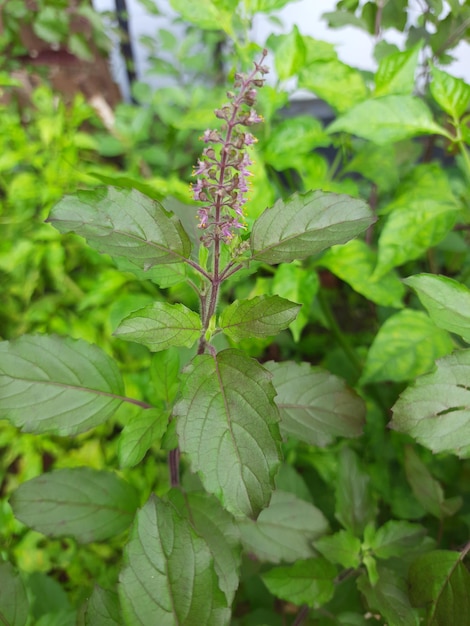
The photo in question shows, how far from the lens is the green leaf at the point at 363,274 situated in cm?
83

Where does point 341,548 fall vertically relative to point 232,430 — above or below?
below

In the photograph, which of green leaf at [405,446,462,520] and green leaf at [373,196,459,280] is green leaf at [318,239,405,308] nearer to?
green leaf at [373,196,459,280]

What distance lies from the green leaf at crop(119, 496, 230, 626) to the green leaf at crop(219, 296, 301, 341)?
20 centimetres

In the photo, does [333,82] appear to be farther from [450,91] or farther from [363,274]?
[363,274]

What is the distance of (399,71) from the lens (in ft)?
2.67

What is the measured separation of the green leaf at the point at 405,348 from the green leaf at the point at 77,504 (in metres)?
0.43

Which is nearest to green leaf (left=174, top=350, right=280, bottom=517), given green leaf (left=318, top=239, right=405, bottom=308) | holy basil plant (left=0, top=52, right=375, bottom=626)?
holy basil plant (left=0, top=52, right=375, bottom=626)

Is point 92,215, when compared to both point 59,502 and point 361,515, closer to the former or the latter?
point 59,502

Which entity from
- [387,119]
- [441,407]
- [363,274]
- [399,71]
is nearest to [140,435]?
[441,407]

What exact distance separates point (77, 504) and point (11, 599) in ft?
0.47

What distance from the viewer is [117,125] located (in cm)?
158

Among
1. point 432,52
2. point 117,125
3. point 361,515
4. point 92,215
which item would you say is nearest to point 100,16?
point 117,125

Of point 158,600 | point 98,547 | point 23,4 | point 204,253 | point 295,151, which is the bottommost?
point 98,547

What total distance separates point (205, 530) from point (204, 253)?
Answer: 1.19ft
